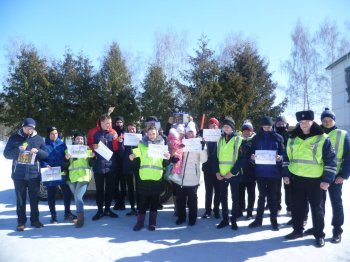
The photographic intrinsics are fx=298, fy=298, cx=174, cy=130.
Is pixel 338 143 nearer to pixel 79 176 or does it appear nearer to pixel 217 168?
pixel 217 168

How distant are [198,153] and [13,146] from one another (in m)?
3.50

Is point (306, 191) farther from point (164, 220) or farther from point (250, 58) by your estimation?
point (250, 58)

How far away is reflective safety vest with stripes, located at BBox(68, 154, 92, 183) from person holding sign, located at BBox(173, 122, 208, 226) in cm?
180

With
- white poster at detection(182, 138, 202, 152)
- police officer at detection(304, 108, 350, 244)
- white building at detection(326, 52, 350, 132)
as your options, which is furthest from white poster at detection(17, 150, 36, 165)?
white building at detection(326, 52, 350, 132)

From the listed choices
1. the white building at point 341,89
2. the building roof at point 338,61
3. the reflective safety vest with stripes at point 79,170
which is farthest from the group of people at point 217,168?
the white building at point 341,89

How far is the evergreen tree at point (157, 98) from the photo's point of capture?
21916 mm

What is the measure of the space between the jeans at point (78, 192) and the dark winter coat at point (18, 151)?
0.71m

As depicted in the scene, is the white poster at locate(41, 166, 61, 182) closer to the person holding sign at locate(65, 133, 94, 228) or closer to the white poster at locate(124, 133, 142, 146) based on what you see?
the person holding sign at locate(65, 133, 94, 228)

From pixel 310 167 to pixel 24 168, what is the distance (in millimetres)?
5020

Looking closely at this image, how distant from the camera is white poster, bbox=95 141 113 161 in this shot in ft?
19.9

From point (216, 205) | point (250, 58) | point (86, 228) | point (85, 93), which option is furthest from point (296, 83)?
point (86, 228)

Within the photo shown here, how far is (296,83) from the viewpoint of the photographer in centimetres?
2606

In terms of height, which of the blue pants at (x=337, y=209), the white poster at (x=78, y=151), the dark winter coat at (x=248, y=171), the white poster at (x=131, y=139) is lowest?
the blue pants at (x=337, y=209)

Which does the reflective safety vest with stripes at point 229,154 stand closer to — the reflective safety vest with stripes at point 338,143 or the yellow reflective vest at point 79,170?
the reflective safety vest with stripes at point 338,143
